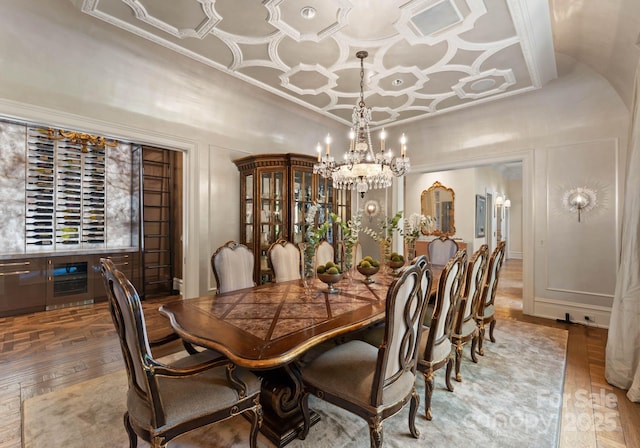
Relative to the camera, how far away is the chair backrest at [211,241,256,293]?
102 inches

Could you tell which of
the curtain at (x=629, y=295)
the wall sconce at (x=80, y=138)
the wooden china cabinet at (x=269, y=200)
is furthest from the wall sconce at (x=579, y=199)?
the wall sconce at (x=80, y=138)

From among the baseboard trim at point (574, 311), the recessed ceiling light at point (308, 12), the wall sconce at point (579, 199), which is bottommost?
the baseboard trim at point (574, 311)

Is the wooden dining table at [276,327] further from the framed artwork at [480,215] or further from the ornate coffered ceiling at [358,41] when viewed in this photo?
the framed artwork at [480,215]

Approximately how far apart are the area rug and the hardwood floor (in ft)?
0.31

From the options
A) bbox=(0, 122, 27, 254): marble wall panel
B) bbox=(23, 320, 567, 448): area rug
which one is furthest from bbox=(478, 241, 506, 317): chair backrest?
bbox=(0, 122, 27, 254): marble wall panel

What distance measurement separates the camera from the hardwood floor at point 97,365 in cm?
184

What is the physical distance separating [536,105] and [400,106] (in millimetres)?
1812

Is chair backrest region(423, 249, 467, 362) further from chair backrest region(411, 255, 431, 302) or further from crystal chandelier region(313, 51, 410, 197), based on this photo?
crystal chandelier region(313, 51, 410, 197)

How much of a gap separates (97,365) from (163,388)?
71.7 inches

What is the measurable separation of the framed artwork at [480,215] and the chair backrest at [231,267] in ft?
21.3

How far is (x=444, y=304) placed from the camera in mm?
1847

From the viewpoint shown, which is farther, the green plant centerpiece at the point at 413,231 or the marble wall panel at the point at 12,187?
the marble wall panel at the point at 12,187

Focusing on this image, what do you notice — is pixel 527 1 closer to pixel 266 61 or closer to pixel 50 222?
pixel 266 61

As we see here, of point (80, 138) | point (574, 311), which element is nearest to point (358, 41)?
point (80, 138)
